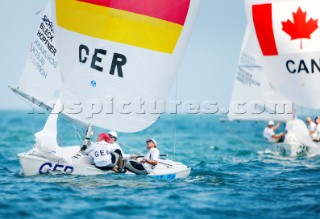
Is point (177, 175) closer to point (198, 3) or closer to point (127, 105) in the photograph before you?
point (127, 105)

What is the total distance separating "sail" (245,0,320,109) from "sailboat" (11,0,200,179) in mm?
2945

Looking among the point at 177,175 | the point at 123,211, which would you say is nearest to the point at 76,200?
the point at 123,211

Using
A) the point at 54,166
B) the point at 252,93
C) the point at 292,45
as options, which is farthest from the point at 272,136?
the point at 54,166

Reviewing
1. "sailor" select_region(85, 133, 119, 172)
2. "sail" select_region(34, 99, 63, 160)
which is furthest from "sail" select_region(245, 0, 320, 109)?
"sail" select_region(34, 99, 63, 160)

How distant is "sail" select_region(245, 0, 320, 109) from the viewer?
16109 mm

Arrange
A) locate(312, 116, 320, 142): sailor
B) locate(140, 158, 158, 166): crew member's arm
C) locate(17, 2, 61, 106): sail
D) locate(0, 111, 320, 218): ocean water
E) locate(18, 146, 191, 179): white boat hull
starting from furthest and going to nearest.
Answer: locate(312, 116, 320, 142): sailor < locate(17, 2, 61, 106): sail < locate(140, 158, 158, 166): crew member's arm < locate(18, 146, 191, 179): white boat hull < locate(0, 111, 320, 218): ocean water

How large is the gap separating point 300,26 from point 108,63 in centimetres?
537

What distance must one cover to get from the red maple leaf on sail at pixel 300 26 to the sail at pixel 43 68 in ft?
21.6

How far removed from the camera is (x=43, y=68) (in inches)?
712

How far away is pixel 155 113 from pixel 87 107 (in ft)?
5.21

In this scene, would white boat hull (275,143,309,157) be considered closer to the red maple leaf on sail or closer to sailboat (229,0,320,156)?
sailboat (229,0,320,156)

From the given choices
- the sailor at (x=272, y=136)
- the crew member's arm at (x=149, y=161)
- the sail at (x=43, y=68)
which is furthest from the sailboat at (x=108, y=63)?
the sailor at (x=272, y=136)

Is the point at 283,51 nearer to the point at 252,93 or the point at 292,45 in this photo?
the point at 292,45

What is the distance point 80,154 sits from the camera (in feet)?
48.4
